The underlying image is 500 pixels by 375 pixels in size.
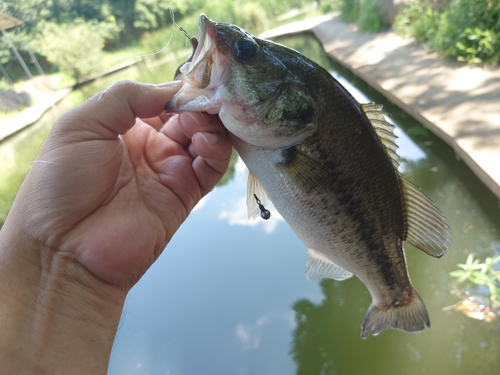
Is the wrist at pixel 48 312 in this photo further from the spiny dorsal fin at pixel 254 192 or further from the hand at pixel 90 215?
the spiny dorsal fin at pixel 254 192

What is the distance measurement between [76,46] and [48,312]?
7077 mm

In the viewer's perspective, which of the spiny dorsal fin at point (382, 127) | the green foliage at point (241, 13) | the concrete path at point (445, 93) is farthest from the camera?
the green foliage at point (241, 13)

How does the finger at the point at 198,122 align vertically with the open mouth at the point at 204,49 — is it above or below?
below

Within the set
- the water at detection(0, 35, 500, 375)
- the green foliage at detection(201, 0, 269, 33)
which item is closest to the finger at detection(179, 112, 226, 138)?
the water at detection(0, 35, 500, 375)

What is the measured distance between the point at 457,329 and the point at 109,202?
2542mm

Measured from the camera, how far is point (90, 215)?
1.35 meters

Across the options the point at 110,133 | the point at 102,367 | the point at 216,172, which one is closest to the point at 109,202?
the point at 110,133

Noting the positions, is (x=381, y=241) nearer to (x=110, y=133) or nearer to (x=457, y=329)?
(x=110, y=133)

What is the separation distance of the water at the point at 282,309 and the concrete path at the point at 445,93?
13.5 inches

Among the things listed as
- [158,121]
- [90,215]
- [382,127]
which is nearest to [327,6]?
[158,121]

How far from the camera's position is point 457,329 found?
2441 millimetres

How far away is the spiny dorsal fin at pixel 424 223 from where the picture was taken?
1.41m

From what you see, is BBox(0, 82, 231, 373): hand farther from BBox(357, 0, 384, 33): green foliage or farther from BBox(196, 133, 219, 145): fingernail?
BBox(357, 0, 384, 33): green foliage

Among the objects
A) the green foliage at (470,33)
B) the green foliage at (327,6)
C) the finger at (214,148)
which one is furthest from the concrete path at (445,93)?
the green foliage at (327,6)
